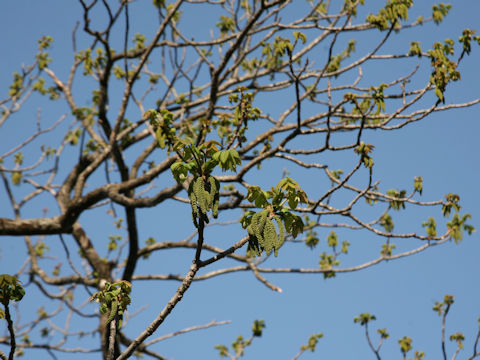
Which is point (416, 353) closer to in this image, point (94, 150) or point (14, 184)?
point (94, 150)

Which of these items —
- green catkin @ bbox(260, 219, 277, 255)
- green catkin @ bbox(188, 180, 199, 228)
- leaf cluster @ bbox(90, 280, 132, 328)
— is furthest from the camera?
leaf cluster @ bbox(90, 280, 132, 328)

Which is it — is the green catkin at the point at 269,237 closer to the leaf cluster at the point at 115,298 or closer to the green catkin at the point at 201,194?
the green catkin at the point at 201,194

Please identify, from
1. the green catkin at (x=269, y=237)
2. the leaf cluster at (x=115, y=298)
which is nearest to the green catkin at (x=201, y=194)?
the green catkin at (x=269, y=237)

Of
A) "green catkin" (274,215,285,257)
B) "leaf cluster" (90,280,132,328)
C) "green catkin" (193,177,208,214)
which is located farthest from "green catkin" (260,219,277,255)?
"leaf cluster" (90,280,132,328)

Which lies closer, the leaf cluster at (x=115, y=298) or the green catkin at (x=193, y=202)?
the green catkin at (x=193, y=202)

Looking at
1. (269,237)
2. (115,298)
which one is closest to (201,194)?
(269,237)

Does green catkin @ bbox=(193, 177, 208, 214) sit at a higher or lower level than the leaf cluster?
higher

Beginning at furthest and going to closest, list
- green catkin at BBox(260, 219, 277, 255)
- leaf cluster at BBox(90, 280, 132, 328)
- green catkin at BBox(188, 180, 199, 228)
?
leaf cluster at BBox(90, 280, 132, 328), green catkin at BBox(188, 180, 199, 228), green catkin at BBox(260, 219, 277, 255)

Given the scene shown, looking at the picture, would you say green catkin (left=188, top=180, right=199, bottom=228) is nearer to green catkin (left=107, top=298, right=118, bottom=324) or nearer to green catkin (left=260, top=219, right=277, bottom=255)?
green catkin (left=260, top=219, right=277, bottom=255)

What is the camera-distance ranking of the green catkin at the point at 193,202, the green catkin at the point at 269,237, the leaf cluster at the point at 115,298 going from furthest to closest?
the leaf cluster at the point at 115,298, the green catkin at the point at 193,202, the green catkin at the point at 269,237

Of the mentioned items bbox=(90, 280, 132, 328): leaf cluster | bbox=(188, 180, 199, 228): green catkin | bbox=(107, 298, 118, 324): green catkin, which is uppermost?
bbox=(188, 180, 199, 228): green catkin

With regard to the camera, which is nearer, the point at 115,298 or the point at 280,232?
the point at 280,232

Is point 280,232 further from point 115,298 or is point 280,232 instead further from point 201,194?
point 115,298

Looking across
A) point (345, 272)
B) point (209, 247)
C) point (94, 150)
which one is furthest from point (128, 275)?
point (345, 272)
